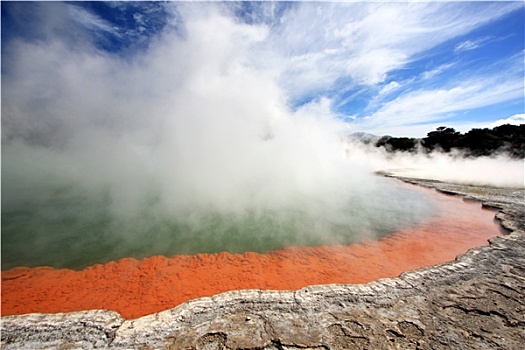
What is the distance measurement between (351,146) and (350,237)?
31.3 metres

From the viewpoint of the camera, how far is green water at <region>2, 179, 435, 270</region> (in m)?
5.64

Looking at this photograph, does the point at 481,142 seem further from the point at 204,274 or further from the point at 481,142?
the point at 204,274

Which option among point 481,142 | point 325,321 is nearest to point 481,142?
point 481,142

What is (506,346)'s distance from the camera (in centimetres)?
245

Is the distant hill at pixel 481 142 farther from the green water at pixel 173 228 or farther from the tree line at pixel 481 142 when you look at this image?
the green water at pixel 173 228

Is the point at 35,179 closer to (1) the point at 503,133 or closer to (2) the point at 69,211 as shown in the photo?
(2) the point at 69,211

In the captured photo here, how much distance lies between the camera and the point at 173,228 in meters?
6.80

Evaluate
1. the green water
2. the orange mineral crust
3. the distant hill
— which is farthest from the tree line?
the orange mineral crust

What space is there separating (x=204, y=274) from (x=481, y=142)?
35038mm

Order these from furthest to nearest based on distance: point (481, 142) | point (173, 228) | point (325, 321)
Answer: point (481, 142), point (173, 228), point (325, 321)

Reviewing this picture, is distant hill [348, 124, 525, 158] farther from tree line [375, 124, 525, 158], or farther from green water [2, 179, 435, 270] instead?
green water [2, 179, 435, 270]

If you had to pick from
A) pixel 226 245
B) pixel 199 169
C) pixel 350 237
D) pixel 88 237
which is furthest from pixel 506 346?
pixel 199 169

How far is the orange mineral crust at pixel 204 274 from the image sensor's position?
3.84 meters

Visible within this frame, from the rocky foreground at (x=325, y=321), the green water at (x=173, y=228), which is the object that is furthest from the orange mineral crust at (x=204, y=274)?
the rocky foreground at (x=325, y=321)
